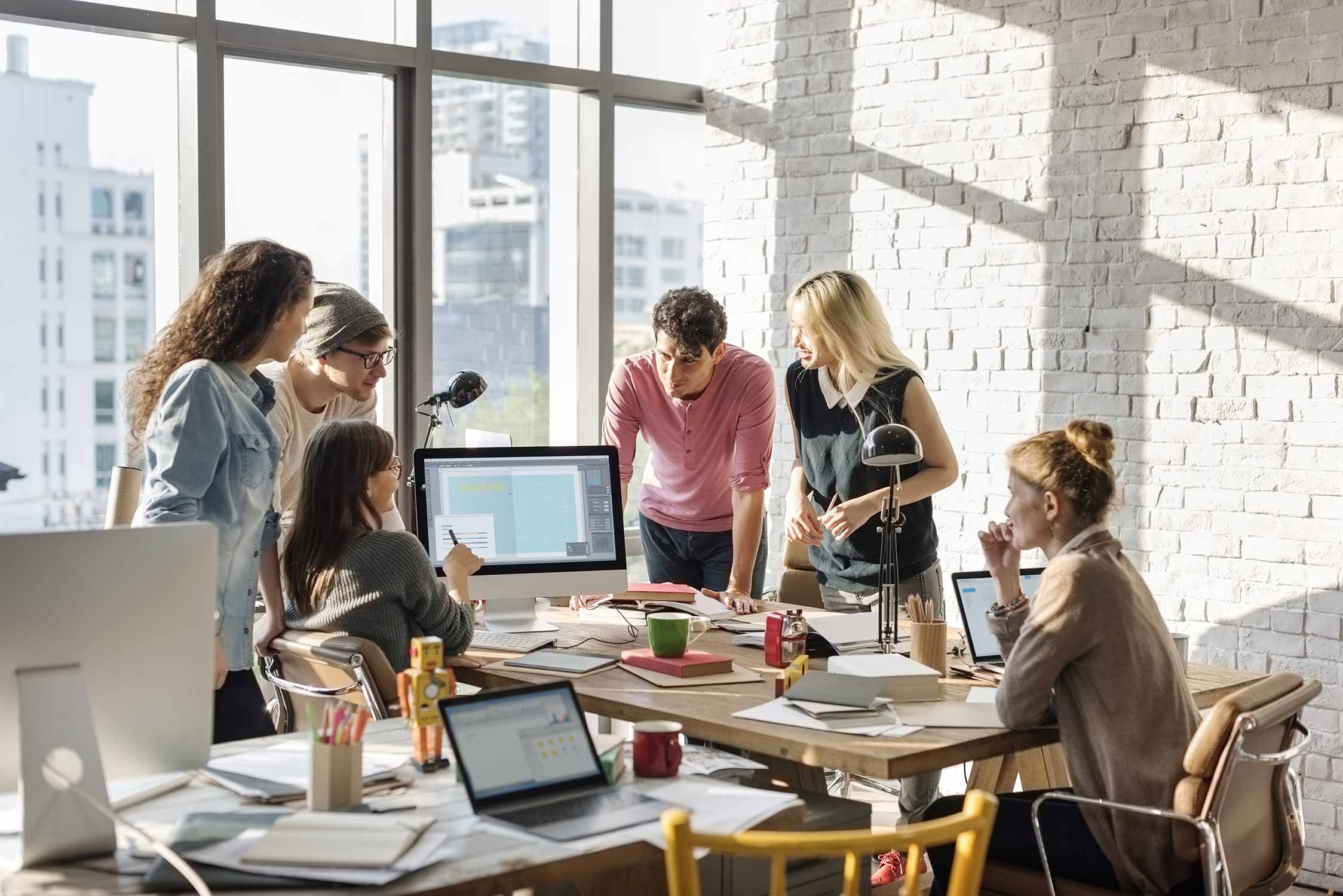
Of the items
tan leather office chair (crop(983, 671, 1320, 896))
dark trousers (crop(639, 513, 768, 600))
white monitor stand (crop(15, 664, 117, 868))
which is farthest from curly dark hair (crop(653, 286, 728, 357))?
white monitor stand (crop(15, 664, 117, 868))

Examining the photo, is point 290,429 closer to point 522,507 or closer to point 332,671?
point 522,507

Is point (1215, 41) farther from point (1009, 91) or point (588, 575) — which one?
point (588, 575)

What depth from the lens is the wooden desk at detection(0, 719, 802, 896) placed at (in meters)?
1.66

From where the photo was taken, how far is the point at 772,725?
245 cm

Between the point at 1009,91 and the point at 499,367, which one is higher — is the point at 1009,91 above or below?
above

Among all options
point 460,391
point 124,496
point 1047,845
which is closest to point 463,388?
point 460,391

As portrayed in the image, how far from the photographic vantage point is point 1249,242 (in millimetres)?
4035

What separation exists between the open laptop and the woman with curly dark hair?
1.40 meters

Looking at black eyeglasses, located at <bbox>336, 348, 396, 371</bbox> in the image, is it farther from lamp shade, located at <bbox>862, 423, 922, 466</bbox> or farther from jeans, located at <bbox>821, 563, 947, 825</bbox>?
jeans, located at <bbox>821, 563, 947, 825</bbox>

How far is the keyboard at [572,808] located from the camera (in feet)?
6.17

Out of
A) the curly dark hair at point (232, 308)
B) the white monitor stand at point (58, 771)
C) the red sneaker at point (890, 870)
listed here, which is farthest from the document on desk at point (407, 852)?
the red sneaker at point (890, 870)

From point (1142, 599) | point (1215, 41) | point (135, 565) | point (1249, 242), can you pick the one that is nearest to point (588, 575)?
point (1142, 599)

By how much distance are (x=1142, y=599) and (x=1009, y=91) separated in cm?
257

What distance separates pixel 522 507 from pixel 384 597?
23.0 inches
